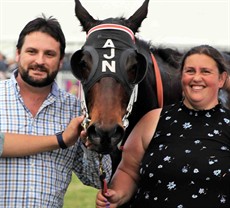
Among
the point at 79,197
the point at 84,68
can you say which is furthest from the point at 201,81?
the point at 79,197

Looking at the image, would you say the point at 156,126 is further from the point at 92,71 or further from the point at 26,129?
the point at 26,129

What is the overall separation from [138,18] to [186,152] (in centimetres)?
88

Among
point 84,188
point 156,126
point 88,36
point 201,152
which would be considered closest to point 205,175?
point 201,152

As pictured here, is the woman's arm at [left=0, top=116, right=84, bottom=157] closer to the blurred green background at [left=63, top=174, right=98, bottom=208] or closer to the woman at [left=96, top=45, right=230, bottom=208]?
the woman at [left=96, top=45, right=230, bottom=208]

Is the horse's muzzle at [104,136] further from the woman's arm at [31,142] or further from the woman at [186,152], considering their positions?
the woman at [186,152]

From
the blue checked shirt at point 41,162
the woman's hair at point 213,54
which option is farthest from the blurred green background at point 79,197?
the woman's hair at point 213,54

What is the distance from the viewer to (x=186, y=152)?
3.00 metres

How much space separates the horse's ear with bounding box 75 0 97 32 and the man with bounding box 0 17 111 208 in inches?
6.3

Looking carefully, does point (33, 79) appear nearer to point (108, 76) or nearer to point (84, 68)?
point (84, 68)

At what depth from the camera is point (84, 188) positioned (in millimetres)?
8695

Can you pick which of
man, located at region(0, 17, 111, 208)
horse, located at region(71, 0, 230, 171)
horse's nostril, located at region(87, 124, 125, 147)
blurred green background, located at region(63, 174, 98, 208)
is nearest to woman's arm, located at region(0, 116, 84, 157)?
man, located at region(0, 17, 111, 208)

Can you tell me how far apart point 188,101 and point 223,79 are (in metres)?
0.24

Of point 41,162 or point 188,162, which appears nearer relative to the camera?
point 188,162

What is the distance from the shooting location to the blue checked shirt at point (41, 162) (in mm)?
3105
